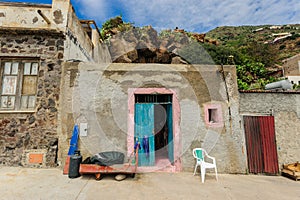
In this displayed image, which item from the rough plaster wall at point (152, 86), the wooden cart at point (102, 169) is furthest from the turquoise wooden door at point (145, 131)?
the wooden cart at point (102, 169)

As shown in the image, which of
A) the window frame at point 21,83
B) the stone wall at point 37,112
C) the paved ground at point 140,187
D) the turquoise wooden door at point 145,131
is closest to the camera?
the paved ground at point 140,187

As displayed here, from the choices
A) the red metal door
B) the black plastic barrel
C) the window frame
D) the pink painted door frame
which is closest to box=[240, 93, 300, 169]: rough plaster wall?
the red metal door

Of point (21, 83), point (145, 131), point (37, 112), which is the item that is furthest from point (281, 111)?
point (21, 83)

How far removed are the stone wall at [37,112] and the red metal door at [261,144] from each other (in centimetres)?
669

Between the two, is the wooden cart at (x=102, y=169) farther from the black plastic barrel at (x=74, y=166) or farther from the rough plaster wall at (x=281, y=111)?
the rough plaster wall at (x=281, y=111)

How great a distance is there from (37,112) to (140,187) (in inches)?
165

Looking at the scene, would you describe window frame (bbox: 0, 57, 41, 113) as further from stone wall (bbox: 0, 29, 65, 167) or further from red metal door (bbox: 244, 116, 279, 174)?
red metal door (bbox: 244, 116, 279, 174)

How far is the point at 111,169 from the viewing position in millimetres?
4781

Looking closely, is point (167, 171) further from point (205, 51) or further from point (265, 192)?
point (205, 51)

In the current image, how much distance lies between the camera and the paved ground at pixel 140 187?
155 inches

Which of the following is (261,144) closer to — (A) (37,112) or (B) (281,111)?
(B) (281,111)

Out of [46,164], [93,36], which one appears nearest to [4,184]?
[46,164]

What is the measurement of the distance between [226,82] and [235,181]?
131 inches

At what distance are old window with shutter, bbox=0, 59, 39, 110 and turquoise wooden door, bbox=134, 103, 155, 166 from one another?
3592 millimetres
